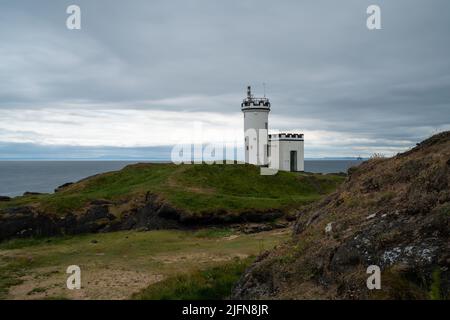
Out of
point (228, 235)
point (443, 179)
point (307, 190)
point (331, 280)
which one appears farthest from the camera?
point (307, 190)

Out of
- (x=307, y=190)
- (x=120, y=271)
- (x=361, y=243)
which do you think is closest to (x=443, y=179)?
(x=361, y=243)

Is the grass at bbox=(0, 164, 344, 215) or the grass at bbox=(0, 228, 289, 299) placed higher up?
the grass at bbox=(0, 164, 344, 215)

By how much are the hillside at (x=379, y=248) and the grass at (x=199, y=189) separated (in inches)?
865

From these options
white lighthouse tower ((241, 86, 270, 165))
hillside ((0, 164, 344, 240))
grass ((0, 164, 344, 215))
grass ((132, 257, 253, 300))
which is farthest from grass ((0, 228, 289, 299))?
white lighthouse tower ((241, 86, 270, 165))

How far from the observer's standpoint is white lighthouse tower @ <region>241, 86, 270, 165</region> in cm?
6406

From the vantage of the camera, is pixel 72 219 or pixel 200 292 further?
pixel 72 219

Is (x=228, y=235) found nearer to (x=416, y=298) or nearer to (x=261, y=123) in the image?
(x=416, y=298)

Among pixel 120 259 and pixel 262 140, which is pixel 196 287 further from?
pixel 262 140

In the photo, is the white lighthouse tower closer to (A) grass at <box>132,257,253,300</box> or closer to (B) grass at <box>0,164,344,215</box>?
(B) grass at <box>0,164,344,215</box>

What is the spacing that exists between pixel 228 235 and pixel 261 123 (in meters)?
35.2

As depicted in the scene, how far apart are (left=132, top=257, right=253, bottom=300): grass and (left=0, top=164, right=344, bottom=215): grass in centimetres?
1753

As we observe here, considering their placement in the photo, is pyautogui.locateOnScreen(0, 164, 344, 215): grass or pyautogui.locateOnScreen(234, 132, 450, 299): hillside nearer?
pyautogui.locateOnScreen(234, 132, 450, 299): hillside

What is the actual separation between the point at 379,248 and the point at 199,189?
31749 mm

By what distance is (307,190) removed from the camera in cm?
4841
